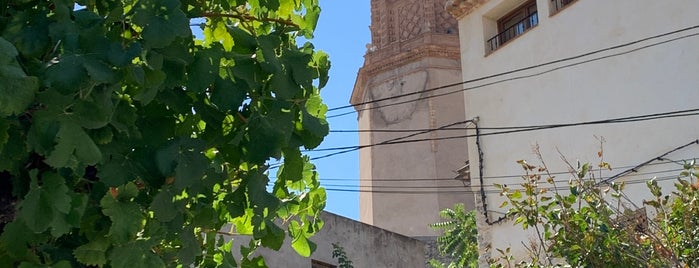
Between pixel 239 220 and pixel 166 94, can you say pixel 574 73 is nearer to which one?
pixel 239 220

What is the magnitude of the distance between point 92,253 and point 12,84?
2.76 feet

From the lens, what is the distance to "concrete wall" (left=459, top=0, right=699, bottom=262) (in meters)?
12.5

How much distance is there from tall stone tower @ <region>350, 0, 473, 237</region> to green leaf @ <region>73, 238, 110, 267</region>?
20.2 metres

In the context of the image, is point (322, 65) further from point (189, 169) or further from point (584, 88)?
point (584, 88)

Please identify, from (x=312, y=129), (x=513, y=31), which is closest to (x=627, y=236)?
(x=312, y=129)

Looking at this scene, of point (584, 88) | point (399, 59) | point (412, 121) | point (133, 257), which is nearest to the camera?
point (133, 257)

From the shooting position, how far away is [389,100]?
25641 mm

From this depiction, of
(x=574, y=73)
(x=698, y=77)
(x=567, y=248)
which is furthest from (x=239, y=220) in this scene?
(x=574, y=73)

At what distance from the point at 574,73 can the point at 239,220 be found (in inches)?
410

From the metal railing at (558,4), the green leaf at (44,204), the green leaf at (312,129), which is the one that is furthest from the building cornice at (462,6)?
the green leaf at (44,204)

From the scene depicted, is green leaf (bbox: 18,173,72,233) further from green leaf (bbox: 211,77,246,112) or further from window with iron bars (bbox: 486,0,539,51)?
window with iron bars (bbox: 486,0,539,51)

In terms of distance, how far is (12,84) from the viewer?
2686 mm

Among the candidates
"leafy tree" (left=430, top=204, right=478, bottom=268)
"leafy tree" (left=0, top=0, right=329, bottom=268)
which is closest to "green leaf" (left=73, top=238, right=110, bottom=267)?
"leafy tree" (left=0, top=0, right=329, bottom=268)

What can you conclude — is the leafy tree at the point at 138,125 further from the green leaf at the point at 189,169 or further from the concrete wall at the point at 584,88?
the concrete wall at the point at 584,88
